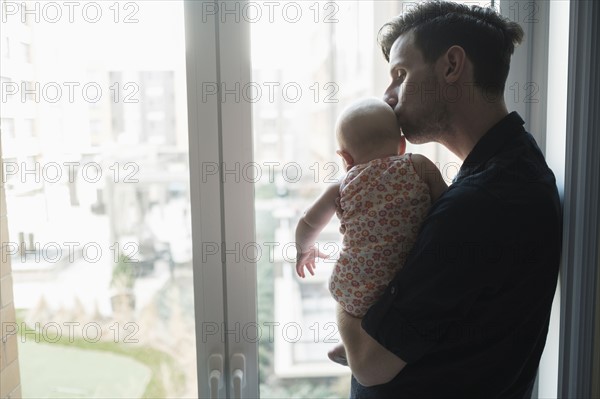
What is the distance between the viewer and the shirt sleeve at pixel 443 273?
0.97 metres

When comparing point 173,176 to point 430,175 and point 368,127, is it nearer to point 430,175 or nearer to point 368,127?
point 368,127

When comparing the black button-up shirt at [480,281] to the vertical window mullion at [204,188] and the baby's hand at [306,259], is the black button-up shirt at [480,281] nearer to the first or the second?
the baby's hand at [306,259]

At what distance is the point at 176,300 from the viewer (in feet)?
4.82

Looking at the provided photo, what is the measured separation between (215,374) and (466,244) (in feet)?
2.60

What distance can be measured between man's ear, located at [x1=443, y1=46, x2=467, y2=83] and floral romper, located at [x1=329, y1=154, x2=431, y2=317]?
189mm

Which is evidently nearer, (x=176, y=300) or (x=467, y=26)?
(x=467, y=26)

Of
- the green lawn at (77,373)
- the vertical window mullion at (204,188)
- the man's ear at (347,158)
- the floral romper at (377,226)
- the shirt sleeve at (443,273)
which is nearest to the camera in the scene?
the shirt sleeve at (443,273)

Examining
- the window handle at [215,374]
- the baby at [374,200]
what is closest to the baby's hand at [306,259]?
the baby at [374,200]

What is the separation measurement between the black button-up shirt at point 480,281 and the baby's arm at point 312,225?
0.81 ft

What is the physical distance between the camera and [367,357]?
105cm

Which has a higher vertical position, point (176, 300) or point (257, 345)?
point (176, 300)

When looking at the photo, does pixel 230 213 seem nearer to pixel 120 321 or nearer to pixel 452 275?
pixel 120 321

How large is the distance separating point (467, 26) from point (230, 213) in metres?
0.75

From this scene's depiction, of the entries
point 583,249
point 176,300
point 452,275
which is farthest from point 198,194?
point 583,249
